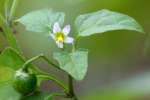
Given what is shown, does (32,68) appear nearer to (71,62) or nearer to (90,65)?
(71,62)

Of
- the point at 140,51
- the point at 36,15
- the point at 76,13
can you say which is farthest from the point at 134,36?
the point at 36,15

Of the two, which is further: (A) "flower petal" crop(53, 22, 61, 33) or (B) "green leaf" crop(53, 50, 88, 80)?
(A) "flower petal" crop(53, 22, 61, 33)

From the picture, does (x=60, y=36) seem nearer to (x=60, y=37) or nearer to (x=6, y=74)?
(x=60, y=37)

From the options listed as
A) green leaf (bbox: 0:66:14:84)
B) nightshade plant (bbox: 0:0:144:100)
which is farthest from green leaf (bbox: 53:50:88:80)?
green leaf (bbox: 0:66:14:84)

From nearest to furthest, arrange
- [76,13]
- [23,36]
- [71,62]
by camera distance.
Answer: [71,62] < [76,13] < [23,36]

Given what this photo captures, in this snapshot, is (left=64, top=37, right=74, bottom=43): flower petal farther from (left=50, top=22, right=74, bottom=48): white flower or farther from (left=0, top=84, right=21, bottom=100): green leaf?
(left=0, top=84, right=21, bottom=100): green leaf

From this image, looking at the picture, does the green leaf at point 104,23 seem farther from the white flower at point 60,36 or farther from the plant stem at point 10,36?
the plant stem at point 10,36

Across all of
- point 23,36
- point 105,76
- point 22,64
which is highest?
point 22,64
